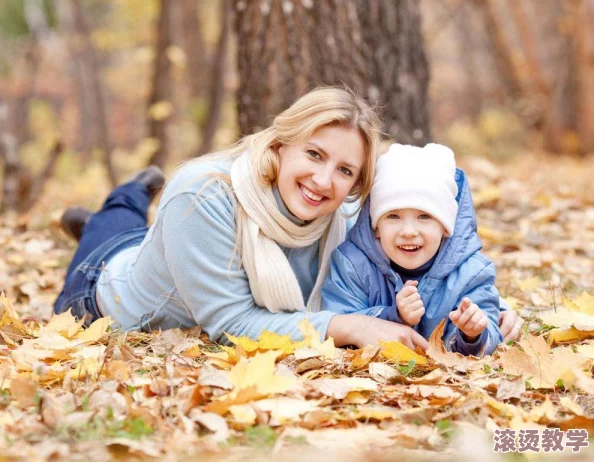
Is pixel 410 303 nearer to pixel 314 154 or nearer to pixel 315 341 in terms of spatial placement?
pixel 315 341

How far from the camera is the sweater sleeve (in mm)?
2600

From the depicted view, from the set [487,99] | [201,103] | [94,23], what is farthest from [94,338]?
[94,23]

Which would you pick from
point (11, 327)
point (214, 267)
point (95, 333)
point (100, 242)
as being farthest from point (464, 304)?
point (100, 242)

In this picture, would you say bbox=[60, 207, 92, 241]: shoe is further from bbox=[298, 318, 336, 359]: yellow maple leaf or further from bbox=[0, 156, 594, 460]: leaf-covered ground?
bbox=[298, 318, 336, 359]: yellow maple leaf

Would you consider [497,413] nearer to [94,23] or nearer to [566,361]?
[566,361]

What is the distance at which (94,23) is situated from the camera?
18078mm

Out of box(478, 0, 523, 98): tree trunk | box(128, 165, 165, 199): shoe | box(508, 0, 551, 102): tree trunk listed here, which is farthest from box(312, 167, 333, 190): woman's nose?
box(508, 0, 551, 102): tree trunk

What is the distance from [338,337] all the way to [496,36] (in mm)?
7826

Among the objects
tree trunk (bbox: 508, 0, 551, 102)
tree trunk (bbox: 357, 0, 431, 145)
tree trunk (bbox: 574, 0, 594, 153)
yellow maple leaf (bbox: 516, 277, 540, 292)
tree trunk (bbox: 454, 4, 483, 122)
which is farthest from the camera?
tree trunk (bbox: 454, 4, 483, 122)

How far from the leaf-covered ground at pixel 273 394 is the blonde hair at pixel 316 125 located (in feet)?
1.92

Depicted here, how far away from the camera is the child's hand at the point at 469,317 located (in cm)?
238

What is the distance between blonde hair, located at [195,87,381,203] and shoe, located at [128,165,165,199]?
129cm

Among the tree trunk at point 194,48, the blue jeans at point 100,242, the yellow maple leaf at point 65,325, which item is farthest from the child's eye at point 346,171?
the tree trunk at point 194,48

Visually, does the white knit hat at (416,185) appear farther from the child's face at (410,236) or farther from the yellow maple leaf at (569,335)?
the yellow maple leaf at (569,335)
